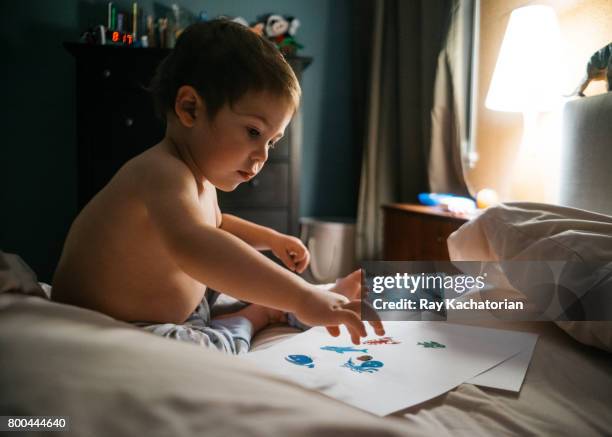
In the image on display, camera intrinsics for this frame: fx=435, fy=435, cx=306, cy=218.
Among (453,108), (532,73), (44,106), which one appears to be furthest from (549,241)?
(44,106)

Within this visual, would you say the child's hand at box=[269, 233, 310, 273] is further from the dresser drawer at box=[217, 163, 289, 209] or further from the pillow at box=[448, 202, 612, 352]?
the dresser drawer at box=[217, 163, 289, 209]

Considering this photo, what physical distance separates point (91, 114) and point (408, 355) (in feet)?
6.56

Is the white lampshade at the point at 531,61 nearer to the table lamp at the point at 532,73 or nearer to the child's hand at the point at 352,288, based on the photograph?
the table lamp at the point at 532,73

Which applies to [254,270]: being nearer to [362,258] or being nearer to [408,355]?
[408,355]

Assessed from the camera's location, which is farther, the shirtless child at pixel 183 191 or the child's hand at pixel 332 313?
the shirtless child at pixel 183 191

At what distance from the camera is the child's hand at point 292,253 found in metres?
0.92

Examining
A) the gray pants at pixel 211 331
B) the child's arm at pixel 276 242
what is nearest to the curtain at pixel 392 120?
the child's arm at pixel 276 242

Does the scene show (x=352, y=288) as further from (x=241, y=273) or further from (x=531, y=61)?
(x=531, y=61)

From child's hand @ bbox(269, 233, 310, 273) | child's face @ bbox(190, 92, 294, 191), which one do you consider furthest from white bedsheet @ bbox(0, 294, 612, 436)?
child's hand @ bbox(269, 233, 310, 273)

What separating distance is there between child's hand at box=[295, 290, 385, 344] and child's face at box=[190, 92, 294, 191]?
0.33 meters

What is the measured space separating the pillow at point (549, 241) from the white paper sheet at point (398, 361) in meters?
0.10

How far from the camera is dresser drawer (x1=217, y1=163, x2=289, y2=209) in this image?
217cm

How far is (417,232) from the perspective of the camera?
71.8 inches

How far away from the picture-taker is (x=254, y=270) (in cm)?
56
